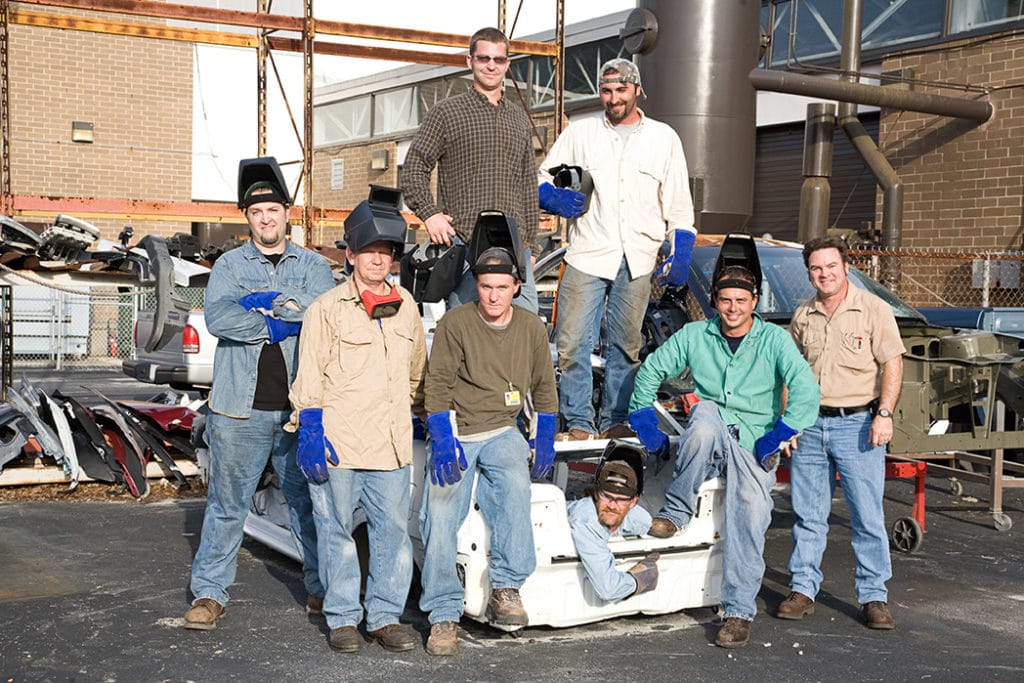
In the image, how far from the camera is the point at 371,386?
536 cm

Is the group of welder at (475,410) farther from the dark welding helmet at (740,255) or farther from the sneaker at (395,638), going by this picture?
the dark welding helmet at (740,255)

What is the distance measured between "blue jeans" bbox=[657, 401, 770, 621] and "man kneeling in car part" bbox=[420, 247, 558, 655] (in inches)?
29.0

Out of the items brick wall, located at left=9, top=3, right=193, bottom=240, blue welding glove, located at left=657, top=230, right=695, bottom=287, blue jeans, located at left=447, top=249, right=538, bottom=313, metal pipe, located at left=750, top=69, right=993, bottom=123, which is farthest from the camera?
brick wall, located at left=9, top=3, right=193, bottom=240

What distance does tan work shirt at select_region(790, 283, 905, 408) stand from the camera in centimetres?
606

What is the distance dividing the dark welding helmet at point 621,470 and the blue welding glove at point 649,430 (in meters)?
0.06

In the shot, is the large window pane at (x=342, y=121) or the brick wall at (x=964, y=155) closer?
the brick wall at (x=964, y=155)

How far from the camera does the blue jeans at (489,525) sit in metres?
5.36

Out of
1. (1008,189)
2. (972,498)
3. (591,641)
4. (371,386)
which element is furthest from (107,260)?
(1008,189)

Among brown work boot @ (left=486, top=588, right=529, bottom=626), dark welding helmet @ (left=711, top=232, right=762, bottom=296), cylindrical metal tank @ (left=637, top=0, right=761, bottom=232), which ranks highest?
cylindrical metal tank @ (left=637, top=0, right=761, bottom=232)

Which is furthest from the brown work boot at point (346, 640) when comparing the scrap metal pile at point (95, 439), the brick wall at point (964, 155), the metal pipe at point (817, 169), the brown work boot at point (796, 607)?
the metal pipe at point (817, 169)

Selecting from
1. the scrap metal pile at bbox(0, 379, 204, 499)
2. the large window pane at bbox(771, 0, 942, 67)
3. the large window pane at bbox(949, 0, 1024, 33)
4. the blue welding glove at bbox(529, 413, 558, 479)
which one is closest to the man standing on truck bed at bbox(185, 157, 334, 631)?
the blue welding glove at bbox(529, 413, 558, 479)

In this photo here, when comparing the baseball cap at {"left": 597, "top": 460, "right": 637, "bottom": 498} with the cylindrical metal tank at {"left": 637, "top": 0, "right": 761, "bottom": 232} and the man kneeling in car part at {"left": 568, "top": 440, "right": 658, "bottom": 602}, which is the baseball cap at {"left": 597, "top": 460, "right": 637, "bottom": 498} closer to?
the man kneeling in car part at {"left": 568, "top": 440, "right": 658, "bottom": 602}

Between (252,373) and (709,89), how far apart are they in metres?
10.1

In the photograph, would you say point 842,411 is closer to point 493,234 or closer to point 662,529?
point 662,529
